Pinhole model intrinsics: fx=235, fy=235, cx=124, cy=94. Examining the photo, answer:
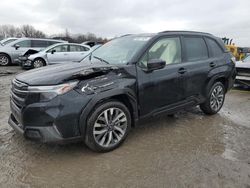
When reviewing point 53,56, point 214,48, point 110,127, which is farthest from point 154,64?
point 53,56

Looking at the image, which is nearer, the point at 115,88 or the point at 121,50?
the point at 115,88

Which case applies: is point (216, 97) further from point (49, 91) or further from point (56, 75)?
point (49, 91)

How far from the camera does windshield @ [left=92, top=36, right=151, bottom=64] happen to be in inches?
146

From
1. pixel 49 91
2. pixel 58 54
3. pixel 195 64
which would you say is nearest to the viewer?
pixel 49 91

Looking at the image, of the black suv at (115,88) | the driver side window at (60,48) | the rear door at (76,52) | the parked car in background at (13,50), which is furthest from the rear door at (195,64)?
the parked car in background at (13,50)

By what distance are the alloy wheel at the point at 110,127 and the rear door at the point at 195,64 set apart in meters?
1.52

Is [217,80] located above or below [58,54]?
below

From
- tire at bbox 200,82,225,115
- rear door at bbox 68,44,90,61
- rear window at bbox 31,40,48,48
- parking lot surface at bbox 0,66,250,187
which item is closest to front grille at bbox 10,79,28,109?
parking lot surface at bbox 0,66,250,187

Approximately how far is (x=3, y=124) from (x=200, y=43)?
4.08 metres

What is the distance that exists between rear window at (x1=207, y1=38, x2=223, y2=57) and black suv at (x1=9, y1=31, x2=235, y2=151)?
0.03 m

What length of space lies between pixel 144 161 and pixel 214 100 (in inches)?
104

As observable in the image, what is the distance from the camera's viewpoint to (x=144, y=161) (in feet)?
10.4

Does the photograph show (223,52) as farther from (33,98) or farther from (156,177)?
(33,98)

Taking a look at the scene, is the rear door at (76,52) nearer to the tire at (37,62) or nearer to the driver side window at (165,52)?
the tire at (37,62)
